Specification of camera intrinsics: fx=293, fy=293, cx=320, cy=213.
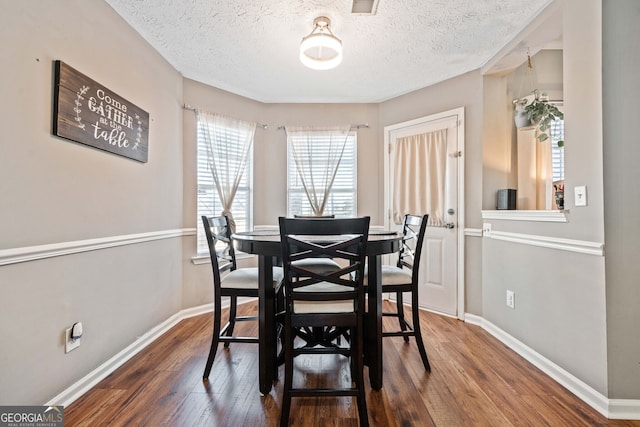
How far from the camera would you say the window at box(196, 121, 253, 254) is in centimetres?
315

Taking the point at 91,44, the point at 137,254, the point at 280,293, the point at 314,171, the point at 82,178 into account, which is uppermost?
the point at 91,44

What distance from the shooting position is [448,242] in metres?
3.07

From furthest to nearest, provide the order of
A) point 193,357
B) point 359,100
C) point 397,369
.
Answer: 1. point 359,100
2. point 193,357
3. point 397,369

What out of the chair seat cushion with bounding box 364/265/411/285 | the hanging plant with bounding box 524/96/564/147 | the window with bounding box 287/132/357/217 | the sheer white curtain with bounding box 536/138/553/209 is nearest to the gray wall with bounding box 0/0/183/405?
the window with bounding box 287/132/357/217

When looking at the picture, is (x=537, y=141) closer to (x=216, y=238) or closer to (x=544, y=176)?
(x=544, y=176)

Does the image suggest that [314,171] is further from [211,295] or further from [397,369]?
[397,369]

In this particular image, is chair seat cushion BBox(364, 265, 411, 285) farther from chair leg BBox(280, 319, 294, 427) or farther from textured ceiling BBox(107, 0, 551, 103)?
textured ceiling BBox(107, 0, 551, 103)

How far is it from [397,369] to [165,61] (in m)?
3.19

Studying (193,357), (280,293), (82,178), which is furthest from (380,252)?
(82,178)

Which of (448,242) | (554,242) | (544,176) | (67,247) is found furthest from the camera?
(448,242)

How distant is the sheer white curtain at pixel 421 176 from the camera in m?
3.13

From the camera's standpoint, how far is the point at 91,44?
1.82 m

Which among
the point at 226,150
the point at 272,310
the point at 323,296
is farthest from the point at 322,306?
the point at 226,150

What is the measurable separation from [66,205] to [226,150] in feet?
6.04
